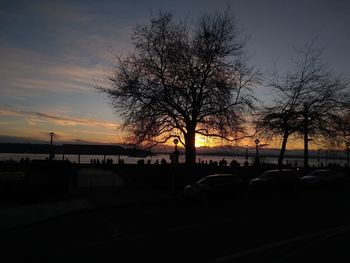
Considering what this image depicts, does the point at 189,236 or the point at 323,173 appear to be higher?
the point at 323,173

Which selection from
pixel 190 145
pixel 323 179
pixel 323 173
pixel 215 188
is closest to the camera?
pixel 215 188

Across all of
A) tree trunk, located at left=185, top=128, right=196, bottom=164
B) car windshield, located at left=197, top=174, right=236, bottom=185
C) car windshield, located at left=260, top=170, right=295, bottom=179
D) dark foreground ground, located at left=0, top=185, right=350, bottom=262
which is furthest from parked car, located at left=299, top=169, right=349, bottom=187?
dark foreground ground, located at left=0, top=185, right=350, bottom=262

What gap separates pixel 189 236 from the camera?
40.4ft

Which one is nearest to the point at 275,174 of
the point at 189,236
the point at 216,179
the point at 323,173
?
the point at 216,179

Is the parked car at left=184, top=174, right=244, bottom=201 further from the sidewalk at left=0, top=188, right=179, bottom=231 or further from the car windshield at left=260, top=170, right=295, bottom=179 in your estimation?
the car windshield at left=260, top=170, right=295, bottom=179

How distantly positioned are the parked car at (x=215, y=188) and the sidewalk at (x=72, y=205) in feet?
4.89

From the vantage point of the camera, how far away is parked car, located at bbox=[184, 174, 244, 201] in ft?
78.5

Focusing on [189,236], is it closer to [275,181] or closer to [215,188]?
[215,188]

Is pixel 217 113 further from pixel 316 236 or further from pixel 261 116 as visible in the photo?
pixel 316 236

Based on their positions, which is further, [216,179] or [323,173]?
[323,173]

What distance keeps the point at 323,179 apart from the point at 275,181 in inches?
240

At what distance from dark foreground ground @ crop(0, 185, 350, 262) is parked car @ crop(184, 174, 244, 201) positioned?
4.23 meters

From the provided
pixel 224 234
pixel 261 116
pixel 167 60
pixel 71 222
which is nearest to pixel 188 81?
pixel 167 60

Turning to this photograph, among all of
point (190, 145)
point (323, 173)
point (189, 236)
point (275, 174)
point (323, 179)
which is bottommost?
point (189, 236)
